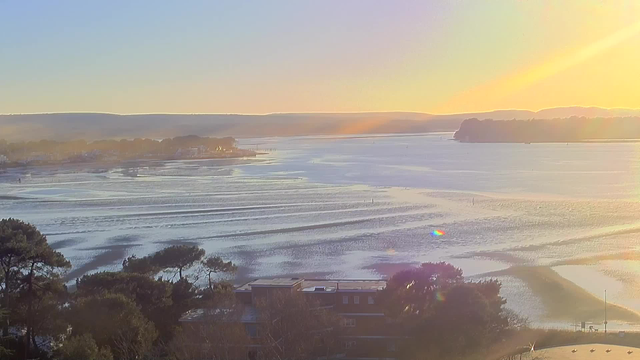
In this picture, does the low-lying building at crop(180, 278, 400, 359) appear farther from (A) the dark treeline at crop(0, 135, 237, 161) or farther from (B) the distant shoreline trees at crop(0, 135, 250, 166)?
(A) the dark treeline at crop(0, 135, 237, 161)

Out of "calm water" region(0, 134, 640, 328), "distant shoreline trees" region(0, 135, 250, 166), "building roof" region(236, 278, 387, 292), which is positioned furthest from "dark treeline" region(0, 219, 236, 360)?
"distant shoreline trees" region(0, 135, 250, 166)

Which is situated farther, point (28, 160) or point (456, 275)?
point (28, 160)

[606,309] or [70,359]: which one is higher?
[70,359]

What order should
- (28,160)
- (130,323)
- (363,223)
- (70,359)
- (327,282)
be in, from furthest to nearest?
(28,160), (363,223), (327,282), (130,323), (70,359)

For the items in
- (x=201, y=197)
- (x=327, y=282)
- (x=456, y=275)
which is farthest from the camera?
(x=201, y=197)

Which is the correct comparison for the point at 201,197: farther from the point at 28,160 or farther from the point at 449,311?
the point at 28,160

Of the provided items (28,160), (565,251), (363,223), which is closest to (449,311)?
(565,251)

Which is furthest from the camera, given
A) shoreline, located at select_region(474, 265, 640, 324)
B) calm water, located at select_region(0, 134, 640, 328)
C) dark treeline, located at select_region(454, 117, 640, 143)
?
dark treeline, located at select_region(454, 117, 640, 143)
